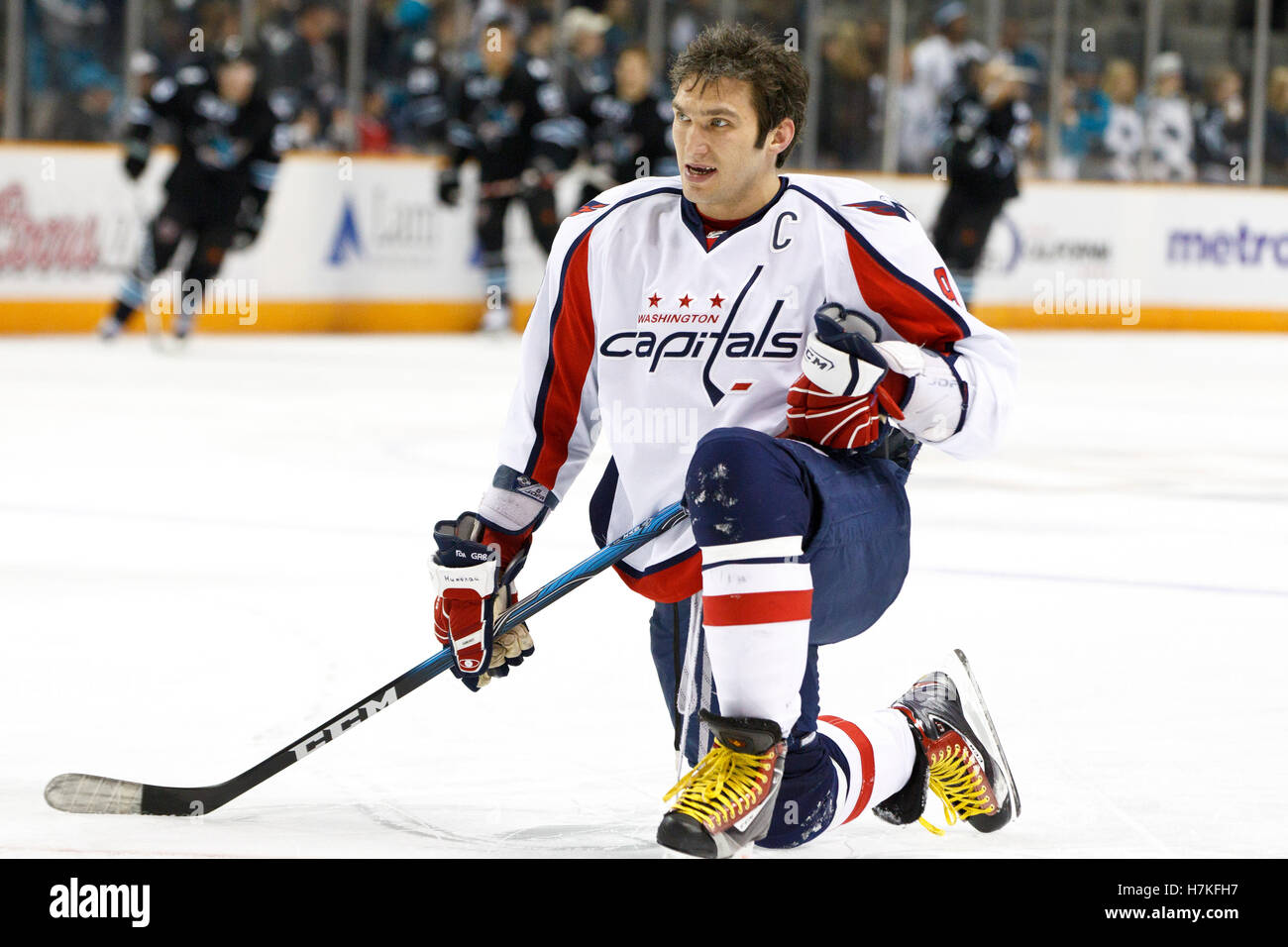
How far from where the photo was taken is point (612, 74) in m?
11.9

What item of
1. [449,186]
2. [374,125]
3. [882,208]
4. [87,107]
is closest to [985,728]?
[882,208]

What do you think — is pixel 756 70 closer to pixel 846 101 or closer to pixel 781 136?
pixel 781 136

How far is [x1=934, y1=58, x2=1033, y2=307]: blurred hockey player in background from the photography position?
1114 centimetres

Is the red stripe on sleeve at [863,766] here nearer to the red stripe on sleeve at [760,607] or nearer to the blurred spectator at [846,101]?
the red stripe on sleeve at [760,607]

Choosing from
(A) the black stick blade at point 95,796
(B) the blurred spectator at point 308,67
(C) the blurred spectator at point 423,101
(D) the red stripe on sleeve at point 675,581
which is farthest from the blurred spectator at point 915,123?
(A) the black stick blade at point 95,796

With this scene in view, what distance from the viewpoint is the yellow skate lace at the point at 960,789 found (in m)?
2.46

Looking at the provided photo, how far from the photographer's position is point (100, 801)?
2.46m

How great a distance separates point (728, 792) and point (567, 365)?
0.60m

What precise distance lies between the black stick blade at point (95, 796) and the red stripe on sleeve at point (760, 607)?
0.77 meters

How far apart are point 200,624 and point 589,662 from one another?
74 centimetres

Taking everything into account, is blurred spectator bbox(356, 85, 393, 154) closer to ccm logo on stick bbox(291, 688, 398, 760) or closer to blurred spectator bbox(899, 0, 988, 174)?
blurred spectator bbox(899, 0, 988, 174)

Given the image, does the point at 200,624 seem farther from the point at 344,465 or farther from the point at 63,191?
the point at 63,191

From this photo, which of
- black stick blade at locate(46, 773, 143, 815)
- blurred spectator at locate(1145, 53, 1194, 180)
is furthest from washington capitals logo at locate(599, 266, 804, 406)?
blurred spectator at locate(1145, 53, 1194, 180)
